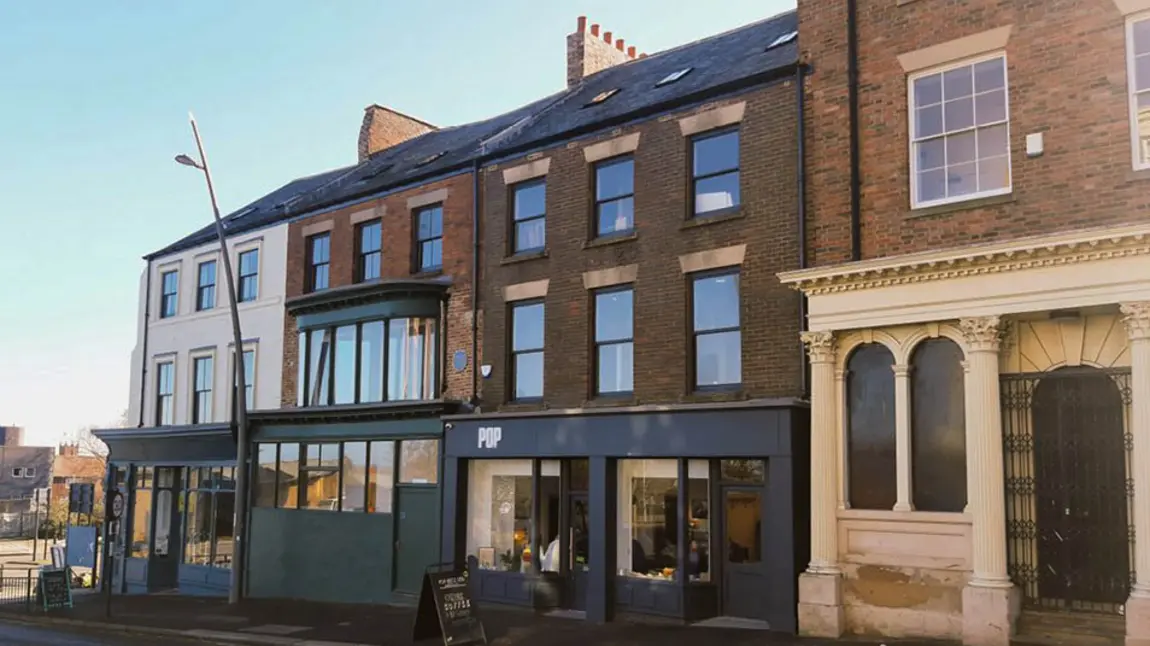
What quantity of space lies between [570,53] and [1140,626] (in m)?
18.3

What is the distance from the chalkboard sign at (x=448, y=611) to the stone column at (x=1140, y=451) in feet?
28.3

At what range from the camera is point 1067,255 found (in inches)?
505

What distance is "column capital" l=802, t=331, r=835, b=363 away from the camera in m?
15.0

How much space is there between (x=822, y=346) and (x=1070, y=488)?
374cm

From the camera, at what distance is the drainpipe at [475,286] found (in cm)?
2073

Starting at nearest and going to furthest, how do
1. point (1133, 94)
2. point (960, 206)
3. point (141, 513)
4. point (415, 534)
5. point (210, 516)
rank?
point (1133, 94), point (960, 206), point (415, 534), point (210, 516), point (141, 513)

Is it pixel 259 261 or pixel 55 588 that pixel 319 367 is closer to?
pixel 259 261

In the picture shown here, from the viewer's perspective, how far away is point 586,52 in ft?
83.3

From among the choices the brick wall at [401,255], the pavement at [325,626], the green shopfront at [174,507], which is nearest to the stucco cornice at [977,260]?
the pavement at [325,626]

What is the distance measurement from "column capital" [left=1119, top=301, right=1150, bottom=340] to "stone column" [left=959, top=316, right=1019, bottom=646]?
153cm

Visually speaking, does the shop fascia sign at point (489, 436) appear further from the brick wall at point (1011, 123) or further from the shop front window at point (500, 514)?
the brick wall at point (1011, 123)

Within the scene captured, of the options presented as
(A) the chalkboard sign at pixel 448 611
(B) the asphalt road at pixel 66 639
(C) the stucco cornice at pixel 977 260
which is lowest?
(B) the asphalt road at pixel 66 639

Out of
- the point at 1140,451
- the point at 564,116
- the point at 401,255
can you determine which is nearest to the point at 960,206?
the point at 1140,451

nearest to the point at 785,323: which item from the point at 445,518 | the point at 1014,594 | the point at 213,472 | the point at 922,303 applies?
the point at 922,303
